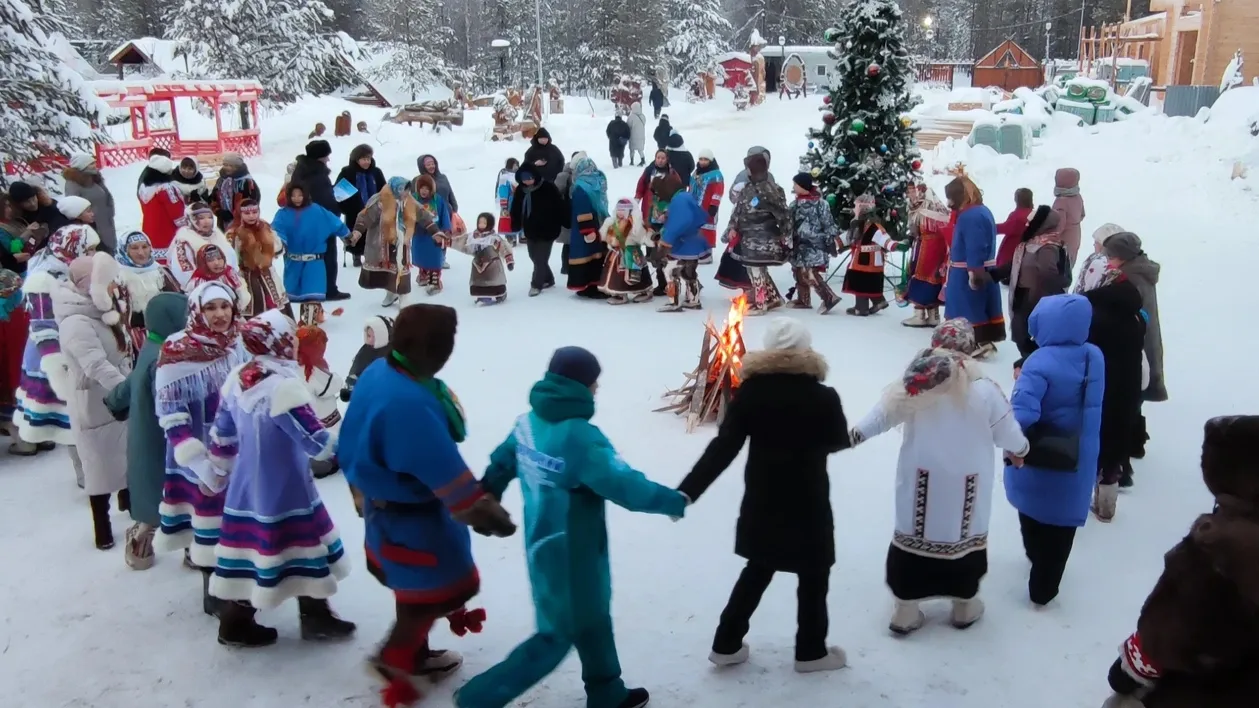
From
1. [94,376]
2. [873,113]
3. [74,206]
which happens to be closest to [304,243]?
[74,206]

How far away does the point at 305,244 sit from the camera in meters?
9.86

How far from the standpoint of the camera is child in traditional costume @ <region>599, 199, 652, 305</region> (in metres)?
11.1

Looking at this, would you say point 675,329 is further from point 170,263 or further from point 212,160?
point 212,160

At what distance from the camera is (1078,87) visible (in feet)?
79.2

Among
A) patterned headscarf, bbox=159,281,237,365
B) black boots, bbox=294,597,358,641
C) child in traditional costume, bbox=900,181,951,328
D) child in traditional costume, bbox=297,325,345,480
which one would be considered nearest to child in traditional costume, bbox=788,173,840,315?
child in traditional costume, bbox=900,181,951,328

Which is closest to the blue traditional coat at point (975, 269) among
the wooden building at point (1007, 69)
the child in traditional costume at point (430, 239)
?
the child in traditional costume at point (430, 239)

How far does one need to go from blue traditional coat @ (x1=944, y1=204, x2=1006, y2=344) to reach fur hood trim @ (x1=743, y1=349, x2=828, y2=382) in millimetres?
5421

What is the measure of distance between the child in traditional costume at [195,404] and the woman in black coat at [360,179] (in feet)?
23.5

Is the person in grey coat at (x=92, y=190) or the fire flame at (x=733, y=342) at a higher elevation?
the person in grey coat at (x=92, y=190)

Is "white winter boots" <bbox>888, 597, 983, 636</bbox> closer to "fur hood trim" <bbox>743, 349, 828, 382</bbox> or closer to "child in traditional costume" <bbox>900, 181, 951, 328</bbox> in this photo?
"fur hood trim" <bbox>743, 349, 828, 382</bbox>

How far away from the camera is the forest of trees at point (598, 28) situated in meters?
43.8

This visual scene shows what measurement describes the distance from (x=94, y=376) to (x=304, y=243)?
15.6 ft

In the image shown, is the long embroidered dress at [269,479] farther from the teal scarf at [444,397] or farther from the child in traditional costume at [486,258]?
the child in traditional costume at [486,258]

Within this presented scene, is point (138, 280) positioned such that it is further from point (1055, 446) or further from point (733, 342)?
point (1055, 446)
